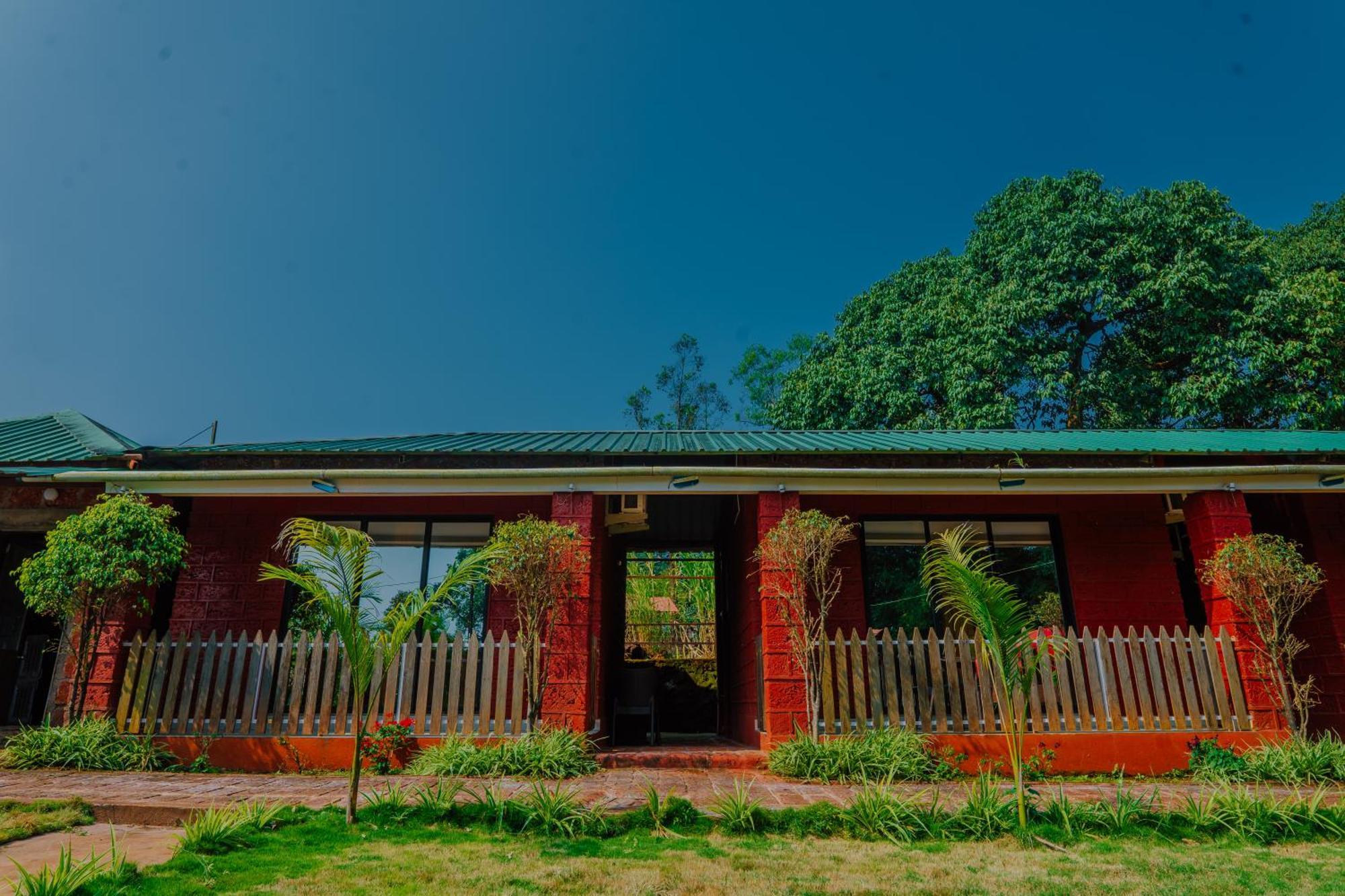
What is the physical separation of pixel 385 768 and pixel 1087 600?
7.94 metres

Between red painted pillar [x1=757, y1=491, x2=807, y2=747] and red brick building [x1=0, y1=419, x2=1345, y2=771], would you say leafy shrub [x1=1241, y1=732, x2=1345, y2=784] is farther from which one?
red painted pillar [x1=757, y1=491, x2=807, y2=747]

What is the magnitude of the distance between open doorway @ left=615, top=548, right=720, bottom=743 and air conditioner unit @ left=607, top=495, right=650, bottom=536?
3342 mm

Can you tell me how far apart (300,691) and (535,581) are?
2479 mm

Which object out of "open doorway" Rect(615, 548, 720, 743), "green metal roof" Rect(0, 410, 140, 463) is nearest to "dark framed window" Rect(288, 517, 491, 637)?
"green metal roof" Rect(0, 410, 140, 463)

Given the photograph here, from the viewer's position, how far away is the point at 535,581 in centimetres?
711

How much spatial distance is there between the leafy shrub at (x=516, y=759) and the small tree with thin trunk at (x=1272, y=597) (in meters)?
6.34

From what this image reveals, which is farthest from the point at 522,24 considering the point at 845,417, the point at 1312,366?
the point at 1312,366

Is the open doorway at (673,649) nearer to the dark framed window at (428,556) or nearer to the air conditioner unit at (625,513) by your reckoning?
the dark framed window at (428,556)

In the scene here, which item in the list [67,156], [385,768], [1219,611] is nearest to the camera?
[385,768]

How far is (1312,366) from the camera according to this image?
1739 centimetres

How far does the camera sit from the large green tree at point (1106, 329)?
17.8 meters

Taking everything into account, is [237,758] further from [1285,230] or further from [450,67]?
[1285,230]

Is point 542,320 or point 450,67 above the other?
point 542,320

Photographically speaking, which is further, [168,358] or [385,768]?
[168,358]
